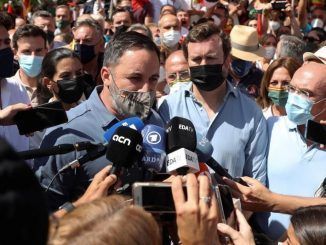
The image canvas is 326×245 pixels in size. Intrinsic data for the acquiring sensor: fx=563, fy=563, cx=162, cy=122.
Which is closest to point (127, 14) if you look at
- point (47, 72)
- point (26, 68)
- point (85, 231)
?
point (26, 68)

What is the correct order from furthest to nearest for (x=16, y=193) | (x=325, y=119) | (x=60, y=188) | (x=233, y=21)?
1. (x=233, y=21)
2. (x=325, y=119)
3. (x=60, y=188)
4. (x=16, y=193)

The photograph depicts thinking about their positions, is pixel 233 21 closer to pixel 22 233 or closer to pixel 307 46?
pixel 307 46

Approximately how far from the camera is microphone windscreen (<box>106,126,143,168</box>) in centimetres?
207

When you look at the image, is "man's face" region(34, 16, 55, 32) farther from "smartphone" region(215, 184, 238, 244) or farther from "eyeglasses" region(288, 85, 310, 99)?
"smartphone" region(215, 184, 238, 244)

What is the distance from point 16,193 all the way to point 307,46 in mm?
6121

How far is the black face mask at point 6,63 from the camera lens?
12.7 ft

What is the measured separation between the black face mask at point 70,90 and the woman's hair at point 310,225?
7.11 feet

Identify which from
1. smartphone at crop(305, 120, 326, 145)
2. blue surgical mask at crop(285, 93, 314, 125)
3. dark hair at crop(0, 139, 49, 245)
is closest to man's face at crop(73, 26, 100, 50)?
blue surgical mask at crop(285, 93, 314, 125)

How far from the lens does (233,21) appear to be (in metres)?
10.5

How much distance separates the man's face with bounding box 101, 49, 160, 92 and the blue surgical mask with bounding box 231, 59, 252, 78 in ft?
9.43

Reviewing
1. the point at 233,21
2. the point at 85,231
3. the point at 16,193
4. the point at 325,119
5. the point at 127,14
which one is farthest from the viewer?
the point at 233,21

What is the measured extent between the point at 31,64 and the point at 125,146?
10.4 ft

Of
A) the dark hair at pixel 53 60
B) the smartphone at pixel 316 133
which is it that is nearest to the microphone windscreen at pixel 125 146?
the smartphone at pixel 316 133

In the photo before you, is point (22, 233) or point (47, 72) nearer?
point (22, 233)
